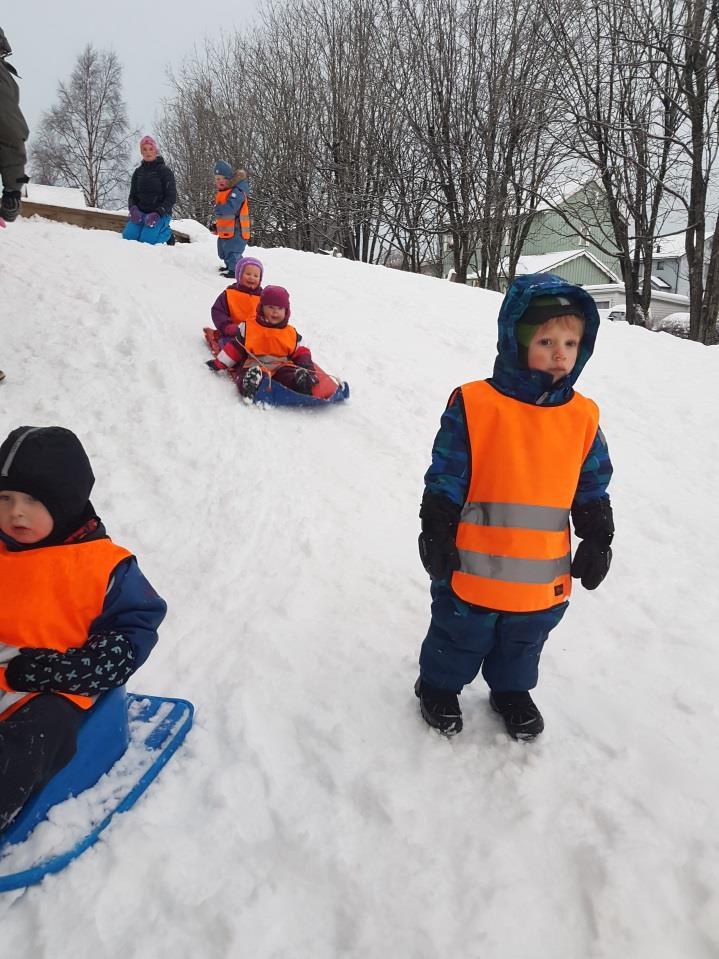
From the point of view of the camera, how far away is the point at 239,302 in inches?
208

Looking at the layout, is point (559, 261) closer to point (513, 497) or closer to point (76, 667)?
point (513, 497)

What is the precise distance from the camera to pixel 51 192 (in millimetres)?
21109

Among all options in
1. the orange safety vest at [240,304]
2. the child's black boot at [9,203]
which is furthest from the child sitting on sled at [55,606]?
the orange safety vest at [240,304]

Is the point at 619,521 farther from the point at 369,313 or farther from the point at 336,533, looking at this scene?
the point at 369,313

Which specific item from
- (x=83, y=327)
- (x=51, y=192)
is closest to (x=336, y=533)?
(x=83, y=327)

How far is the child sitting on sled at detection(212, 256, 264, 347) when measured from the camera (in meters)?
5.09

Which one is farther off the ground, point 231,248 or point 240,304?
point 231,248

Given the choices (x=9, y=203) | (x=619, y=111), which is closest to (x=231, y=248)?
(x=9, y=203)

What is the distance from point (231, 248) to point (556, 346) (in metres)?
7.10

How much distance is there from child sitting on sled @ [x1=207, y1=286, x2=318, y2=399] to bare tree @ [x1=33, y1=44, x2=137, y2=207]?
→ 3252 cm

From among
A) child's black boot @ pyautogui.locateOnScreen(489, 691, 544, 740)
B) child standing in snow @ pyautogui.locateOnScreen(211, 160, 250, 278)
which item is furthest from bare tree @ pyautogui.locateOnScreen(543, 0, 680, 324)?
child's black boot @ pyautogui.locateOnScreen(489, 691, 544, 740)

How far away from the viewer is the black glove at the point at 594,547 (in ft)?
6.14

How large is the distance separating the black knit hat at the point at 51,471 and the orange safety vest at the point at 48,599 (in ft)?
0.25

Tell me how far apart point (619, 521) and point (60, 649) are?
129 inches
